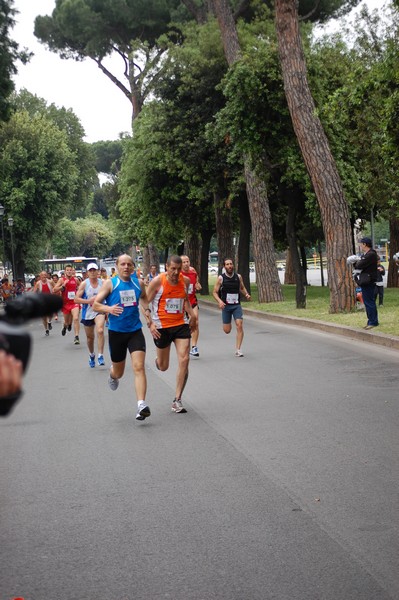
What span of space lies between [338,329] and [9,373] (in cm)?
1902

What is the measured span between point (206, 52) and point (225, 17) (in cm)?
451

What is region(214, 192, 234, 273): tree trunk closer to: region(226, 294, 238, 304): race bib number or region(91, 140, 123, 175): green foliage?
region(226, 294, 238, 304): race bib number

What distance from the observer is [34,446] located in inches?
360

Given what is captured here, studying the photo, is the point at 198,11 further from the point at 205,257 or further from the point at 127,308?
the point at 127,308

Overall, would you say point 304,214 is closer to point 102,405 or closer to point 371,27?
point 371,27

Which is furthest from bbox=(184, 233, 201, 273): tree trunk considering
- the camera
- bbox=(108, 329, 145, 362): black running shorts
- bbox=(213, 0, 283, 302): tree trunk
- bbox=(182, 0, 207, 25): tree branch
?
the camera

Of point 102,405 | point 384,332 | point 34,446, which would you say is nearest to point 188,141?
point 384,332

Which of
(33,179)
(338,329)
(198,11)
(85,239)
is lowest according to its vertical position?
(338,329)

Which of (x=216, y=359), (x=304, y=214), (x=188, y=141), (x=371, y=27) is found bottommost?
(x=216, y=359)

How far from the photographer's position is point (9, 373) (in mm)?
2258

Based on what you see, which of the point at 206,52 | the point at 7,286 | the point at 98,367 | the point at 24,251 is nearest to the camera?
the point at 98,367

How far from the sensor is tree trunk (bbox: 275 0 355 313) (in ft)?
82.7

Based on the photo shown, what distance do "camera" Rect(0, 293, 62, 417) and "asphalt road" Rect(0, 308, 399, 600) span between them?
2.68 metres

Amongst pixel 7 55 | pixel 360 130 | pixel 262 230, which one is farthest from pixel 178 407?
pixel 262 230
